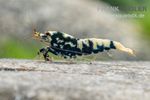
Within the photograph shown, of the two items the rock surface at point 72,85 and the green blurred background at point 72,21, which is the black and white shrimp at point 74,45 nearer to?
the rock surface at point 72,85

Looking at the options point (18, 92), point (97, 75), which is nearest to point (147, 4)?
point (97, 75)

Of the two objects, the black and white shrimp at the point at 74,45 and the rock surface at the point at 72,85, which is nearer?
the rock surface at the point at 72,85

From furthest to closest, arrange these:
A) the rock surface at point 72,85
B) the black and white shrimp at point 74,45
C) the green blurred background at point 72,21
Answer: the green blurred background at point 72,21
the black and white shrimp at point 74,45
the rock surface at point 72,85

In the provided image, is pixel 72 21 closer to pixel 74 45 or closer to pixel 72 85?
pixel 74 45

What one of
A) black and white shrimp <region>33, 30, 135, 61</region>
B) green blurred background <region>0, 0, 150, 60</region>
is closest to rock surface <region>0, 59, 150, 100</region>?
black and white shrimp <region>33, 30, 135, 61</region>

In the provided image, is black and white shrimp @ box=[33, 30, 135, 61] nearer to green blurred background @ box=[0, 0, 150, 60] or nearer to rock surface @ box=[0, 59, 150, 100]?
rock surface @ box=[0, 59, 150, 100]

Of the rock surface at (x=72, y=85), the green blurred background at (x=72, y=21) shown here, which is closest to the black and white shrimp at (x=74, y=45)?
the rock surface at (x=72, y=85)
